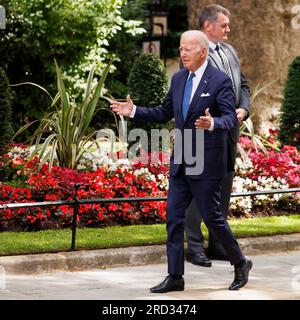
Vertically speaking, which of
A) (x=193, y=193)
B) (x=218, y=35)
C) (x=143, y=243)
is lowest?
(x=143, y=243)

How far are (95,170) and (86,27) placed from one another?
7.35 m

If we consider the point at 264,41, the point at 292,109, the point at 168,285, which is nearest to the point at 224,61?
the point at 168,285

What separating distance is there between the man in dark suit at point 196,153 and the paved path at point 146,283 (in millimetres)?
260

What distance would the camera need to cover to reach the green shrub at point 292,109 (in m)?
14.2

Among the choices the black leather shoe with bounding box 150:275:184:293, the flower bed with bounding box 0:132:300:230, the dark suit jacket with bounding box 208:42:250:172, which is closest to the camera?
the black leather shoe with bounding box 150:275:184:293

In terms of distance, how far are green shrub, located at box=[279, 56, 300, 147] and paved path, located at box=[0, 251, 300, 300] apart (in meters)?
5.17

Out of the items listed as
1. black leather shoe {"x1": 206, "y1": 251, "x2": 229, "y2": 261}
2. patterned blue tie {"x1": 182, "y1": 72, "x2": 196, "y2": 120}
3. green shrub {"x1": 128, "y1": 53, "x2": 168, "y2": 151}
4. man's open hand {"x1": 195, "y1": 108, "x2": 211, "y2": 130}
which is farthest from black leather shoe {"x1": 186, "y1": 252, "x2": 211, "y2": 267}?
green shrub {"x1": 128, "y1": 53, "x2": 168, "y2": 151}

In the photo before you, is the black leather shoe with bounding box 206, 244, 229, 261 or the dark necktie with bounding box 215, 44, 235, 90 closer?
the dark necktie with bounding box 215, 44, 235, 90

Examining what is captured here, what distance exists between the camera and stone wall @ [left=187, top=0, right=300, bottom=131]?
599 inches

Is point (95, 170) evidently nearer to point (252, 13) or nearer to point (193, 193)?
point (193, 193)

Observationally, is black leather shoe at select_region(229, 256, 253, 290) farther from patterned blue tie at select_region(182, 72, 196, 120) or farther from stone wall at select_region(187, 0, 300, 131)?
stone wall at select_region(187, 0, 300, 131)

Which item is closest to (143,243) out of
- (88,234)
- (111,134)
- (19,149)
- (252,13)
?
(88,234)

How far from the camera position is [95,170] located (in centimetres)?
1114

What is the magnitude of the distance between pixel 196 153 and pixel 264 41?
26.2 ft
